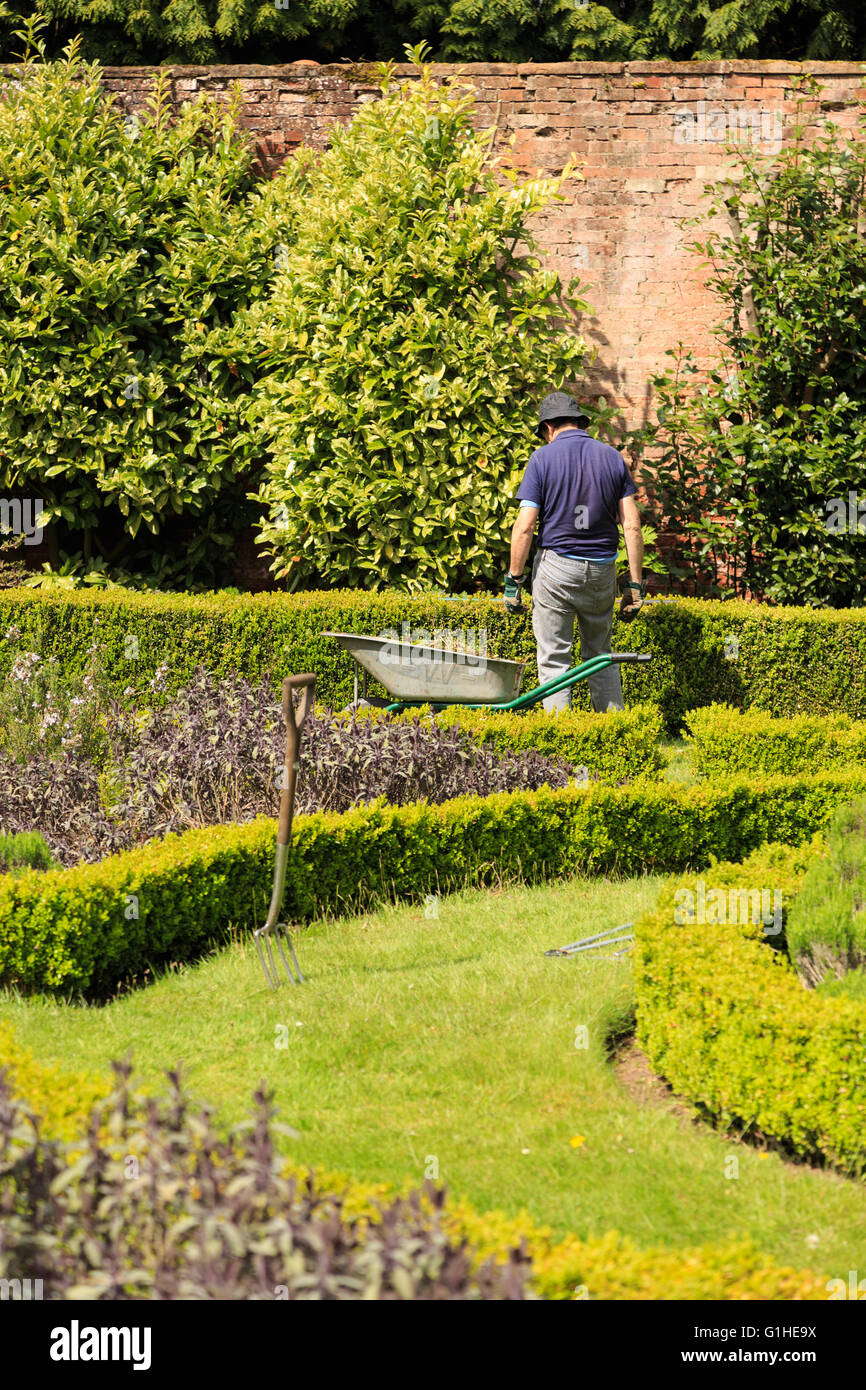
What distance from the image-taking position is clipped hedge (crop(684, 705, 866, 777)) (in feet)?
21.9

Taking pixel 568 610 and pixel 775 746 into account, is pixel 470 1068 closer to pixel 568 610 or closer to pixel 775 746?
pixel 775 746

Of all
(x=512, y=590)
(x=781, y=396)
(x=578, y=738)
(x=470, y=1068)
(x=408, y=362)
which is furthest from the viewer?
(x=781, y=396)

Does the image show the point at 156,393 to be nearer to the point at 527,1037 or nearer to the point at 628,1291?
the point at 527,1037

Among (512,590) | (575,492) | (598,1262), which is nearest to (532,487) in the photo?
(575,492)

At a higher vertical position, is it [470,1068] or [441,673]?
[441,673]

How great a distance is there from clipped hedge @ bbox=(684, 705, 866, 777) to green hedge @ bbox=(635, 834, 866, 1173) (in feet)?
9.42

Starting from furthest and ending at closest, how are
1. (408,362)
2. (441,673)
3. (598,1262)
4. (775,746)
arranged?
1. (408,362)
2. (775,746)
3. (441,673)
4. (598,1262)

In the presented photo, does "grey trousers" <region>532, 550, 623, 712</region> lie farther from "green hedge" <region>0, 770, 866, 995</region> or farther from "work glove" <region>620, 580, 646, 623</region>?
"green hedge" <region>0, 770, 866, 995</region>

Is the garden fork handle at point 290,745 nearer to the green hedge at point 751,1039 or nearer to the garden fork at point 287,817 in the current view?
the garden fork at point 287,817

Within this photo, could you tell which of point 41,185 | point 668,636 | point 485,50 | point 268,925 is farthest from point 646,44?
point 268,925

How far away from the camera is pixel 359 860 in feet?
17.4

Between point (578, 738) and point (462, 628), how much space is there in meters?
2.52

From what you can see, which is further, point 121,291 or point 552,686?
point 121,291
